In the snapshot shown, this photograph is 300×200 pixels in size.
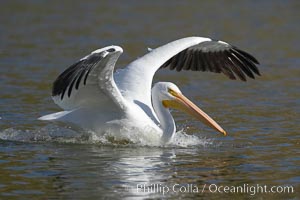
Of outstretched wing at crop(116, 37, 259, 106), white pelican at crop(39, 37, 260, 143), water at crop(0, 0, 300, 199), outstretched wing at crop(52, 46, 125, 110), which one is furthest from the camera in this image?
outstretched wing at crop(116, 37, 259, 106)

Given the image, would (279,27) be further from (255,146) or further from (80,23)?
(255,146)

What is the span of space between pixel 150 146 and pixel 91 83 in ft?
3.67

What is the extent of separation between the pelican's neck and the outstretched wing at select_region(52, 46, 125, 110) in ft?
2.02

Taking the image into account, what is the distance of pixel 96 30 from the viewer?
74.2ft

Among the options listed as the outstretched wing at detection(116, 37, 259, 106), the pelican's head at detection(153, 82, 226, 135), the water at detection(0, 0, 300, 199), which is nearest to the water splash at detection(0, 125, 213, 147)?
the water at detection(0, 0, 300, 199)

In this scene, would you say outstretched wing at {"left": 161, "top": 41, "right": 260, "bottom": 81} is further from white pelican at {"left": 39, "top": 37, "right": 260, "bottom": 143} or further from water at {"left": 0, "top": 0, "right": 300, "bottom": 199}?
water at {"left": 0, "top": 0, "right": 300, "bottom": 199}

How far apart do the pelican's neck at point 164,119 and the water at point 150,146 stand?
15cm

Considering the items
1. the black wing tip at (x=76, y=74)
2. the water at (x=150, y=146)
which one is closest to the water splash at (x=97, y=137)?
the water at (x=150, y=146)

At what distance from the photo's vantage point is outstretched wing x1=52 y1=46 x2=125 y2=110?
8.87 m

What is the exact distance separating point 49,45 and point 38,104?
6.98 meters

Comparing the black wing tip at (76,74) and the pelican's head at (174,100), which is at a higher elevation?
the black wing tip at (76,74)

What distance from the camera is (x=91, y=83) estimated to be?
371 inches

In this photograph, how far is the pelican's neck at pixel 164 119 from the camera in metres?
10.1

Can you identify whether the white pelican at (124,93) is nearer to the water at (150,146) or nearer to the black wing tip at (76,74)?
the black wing tip at (76,74)
